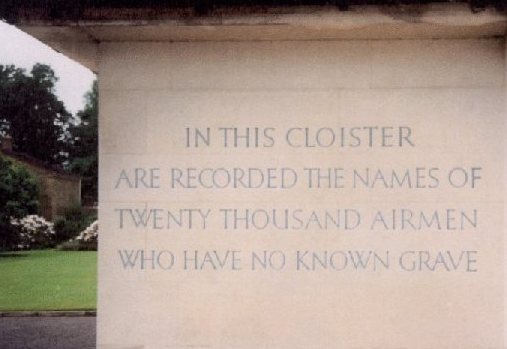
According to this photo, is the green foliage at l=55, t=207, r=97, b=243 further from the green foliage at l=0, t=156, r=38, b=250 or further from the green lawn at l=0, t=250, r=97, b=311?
the green lawn at l=0, t=250, r=97, b=311

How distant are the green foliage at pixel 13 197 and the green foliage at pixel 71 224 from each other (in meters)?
5.71

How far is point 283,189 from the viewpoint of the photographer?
747cm

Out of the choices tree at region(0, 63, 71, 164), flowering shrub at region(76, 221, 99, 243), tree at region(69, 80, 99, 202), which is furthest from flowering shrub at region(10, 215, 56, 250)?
Result: tree at region(0, 63, 71, 164)

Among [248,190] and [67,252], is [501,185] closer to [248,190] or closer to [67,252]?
[248,190]

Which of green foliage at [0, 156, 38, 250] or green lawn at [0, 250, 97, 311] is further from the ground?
green foliage at [0, 156, 38, 250]

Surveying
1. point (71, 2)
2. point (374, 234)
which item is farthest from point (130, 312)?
point (71, 2)

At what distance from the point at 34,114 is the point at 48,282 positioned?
6699cm

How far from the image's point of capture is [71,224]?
48250 mm

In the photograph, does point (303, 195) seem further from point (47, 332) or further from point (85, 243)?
point (85, 243)

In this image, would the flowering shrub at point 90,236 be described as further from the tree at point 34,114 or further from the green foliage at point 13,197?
the tree at point 34,114

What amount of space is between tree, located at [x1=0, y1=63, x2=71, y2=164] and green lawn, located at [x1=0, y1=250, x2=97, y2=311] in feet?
170

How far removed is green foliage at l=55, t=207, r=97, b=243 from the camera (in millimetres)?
46500

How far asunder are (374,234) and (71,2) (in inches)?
141

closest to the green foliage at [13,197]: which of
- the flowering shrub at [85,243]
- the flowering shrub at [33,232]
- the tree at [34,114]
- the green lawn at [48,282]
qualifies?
the flowering shrub at [33,232]
